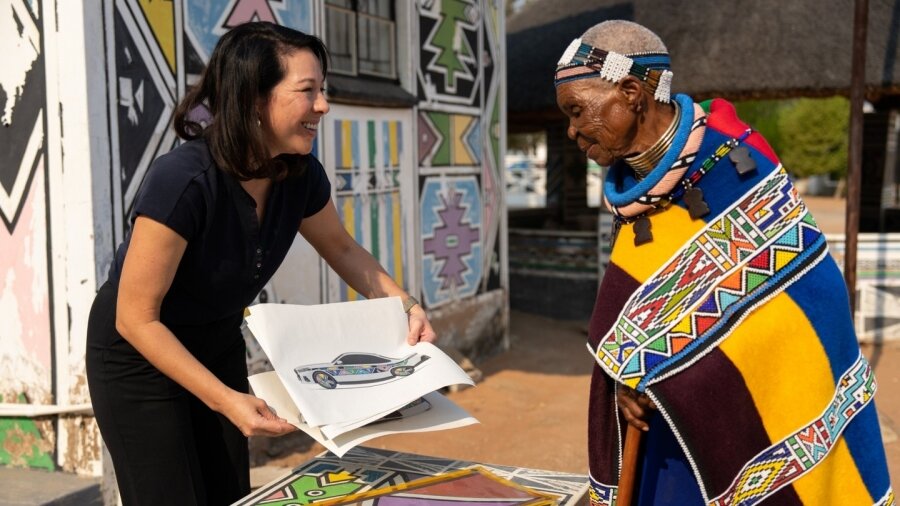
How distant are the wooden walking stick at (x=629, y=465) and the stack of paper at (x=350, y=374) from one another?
371mm

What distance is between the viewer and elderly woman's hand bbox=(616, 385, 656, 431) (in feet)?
6.31

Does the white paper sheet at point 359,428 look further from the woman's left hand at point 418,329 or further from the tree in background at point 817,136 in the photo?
the tree in background at point 817,136

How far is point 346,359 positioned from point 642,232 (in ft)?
2.51

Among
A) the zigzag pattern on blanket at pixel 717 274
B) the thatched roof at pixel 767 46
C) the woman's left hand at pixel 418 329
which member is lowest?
the woman's left hand at pixel 418 329

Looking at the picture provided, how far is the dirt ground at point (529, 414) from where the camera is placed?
5.21 m

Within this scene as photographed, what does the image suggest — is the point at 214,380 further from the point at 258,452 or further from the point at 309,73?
the point at 258,452

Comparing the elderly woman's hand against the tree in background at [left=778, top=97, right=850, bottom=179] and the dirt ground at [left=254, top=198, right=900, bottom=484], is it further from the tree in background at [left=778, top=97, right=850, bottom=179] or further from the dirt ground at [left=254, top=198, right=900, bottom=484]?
the tree in background at [left=778, top=97, right=850, bottom=179]

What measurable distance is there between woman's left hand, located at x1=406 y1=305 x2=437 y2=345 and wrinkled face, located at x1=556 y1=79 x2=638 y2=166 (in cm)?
64

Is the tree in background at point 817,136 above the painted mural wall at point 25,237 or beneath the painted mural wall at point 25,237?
above

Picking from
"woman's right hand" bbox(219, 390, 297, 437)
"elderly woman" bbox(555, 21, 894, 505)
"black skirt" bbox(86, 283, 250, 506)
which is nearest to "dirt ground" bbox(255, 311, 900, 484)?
"black skirt" bbox(86, 283, 250, 506)

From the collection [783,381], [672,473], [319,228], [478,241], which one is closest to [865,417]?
[783,381]

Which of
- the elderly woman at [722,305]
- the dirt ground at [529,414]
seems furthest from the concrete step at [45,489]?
the elderly woman at [722,305]

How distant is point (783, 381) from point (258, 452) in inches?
151

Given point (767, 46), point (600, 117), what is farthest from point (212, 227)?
point (767, 46)
